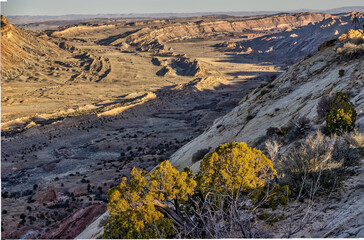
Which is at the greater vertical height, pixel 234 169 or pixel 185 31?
pixel 185 31

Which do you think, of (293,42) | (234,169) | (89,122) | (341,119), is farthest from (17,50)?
(293,42)

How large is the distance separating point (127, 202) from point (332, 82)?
44.4 feet

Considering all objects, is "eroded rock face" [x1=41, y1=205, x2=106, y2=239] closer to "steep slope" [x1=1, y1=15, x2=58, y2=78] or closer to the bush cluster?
the bush cluster

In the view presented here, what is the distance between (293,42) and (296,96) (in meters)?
119

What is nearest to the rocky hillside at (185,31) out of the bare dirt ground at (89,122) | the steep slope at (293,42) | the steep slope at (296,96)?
the steep slope at (293,42)

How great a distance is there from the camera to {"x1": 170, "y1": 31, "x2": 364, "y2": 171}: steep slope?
49.6ft

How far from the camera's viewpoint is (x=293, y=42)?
12631 centimetres

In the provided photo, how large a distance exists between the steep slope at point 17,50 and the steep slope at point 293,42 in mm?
74167

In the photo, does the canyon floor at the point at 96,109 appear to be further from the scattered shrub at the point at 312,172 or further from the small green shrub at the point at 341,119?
the small green shrub at the point at 341,119

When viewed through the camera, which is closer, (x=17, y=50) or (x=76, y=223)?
(x=76, y=223)

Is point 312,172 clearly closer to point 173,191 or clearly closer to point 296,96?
point 173,191

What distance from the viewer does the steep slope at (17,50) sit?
262ft

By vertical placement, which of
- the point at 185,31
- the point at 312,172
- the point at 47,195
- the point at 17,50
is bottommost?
the point at 47,195

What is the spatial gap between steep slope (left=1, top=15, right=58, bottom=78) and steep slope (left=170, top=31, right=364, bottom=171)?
73.1 metres
